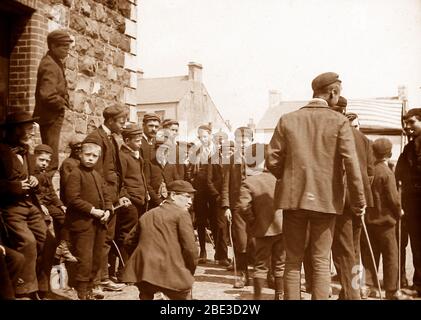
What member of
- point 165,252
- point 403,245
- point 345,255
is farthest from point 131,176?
point 403,245

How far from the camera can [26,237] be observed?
450 cm

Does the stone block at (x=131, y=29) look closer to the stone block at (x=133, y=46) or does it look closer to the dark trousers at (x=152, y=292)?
the stone block at (x=133, y=46)

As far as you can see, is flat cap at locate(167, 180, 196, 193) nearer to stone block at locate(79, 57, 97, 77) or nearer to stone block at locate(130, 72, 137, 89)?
stone block at locate(79, 57, 97, 77)

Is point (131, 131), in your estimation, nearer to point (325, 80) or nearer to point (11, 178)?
point (11, 178)

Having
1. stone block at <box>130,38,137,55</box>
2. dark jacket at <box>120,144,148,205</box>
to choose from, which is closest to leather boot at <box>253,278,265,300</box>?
dark jacket at <box>120,144,148,205</box>

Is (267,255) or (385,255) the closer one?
(267,255)

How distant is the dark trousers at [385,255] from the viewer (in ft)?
17.9

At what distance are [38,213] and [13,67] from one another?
1.91 m

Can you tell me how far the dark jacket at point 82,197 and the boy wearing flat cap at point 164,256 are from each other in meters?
0.85

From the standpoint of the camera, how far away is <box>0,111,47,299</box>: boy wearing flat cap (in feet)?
14.6

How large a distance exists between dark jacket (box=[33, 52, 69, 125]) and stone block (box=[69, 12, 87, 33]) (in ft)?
2.94

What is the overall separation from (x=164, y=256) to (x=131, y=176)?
1.83 m
